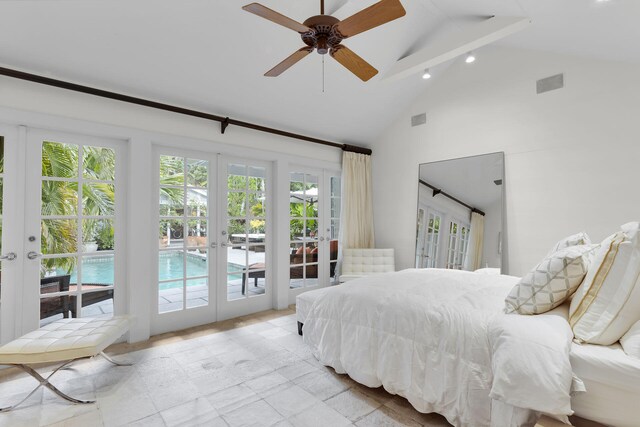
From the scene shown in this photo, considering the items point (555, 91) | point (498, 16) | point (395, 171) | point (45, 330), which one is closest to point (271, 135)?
point (395, 171)

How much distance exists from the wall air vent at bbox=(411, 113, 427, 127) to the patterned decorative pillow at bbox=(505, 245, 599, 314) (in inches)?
119

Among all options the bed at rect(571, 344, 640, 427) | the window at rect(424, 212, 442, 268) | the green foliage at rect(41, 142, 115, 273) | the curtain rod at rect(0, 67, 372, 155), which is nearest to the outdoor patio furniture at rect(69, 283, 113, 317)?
the green foliage at rect(41, 142, 115, 273)

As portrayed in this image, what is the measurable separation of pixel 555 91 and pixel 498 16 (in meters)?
1.05

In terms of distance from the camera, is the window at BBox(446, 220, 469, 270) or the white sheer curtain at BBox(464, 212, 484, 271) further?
the window at BBox(446, 220, 469, 270)

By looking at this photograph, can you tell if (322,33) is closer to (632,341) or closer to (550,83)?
(632,341)

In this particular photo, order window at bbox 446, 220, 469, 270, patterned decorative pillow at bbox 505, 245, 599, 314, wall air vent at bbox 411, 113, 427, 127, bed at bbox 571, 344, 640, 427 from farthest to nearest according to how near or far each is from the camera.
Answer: wall air vent at bbox 411, 113, 427, 127, window at bbox 446, 220, 469, 270, patterned decorative pillow at bbox 505, 245, 599, 314, bed at bbox 571, 344, 640, 427

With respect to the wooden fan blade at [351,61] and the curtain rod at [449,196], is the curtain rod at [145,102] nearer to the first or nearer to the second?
the curtain rod at [449,196]

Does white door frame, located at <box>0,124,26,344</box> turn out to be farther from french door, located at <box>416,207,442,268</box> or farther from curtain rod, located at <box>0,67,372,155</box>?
french door, located at <box>416,207,442,268</box>

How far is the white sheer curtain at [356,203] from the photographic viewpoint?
185 inches

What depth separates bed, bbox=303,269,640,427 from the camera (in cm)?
133

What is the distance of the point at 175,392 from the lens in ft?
7.03

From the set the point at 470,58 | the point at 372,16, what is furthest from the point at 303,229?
the point at 372,16

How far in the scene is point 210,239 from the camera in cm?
360

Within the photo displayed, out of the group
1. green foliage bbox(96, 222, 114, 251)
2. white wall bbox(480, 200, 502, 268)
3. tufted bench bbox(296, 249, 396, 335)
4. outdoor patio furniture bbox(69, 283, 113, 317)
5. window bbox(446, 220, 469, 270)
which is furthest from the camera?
tufted bench bbox(296, 249, 396, 335)
